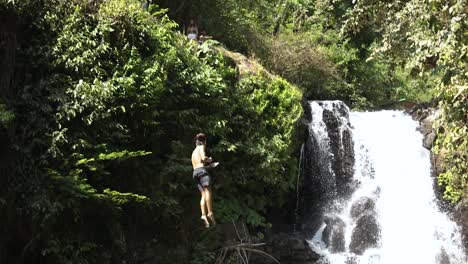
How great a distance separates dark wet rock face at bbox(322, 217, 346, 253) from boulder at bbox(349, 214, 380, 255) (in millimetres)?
270

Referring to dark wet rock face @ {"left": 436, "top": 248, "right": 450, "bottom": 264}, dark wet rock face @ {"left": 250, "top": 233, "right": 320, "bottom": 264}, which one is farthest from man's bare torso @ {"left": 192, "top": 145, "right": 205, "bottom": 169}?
dark wet rock face @ {"left": 436, "top": 248, "right": 450, "bottom": 264}

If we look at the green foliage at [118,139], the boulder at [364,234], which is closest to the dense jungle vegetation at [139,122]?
the green foliage at [118,139]

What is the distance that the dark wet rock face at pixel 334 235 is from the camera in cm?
1438

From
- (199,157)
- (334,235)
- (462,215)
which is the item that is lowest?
(334,235)

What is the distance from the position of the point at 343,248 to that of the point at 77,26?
8.62m

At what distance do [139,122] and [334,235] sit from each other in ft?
22.0

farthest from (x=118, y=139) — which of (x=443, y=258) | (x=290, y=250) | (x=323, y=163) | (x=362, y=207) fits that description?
(x=443, y=258)

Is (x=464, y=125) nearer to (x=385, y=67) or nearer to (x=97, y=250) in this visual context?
(x=97, y=250)

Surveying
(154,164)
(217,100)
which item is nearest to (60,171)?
(154,164)

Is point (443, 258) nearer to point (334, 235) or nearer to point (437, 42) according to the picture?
point (334, 235)

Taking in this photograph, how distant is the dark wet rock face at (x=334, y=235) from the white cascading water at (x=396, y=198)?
11 cm

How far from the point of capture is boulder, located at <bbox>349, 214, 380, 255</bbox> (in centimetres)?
1441

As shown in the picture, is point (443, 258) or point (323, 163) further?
point (323, 163)

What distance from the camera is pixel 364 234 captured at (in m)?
14.7
